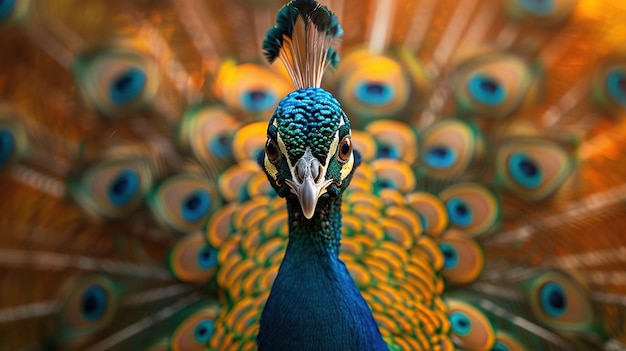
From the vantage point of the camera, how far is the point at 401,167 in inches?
66.0

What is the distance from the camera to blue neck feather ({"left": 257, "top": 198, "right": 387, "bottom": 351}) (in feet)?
3.98

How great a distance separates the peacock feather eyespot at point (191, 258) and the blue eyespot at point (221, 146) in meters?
0.21

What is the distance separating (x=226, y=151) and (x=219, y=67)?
21 centimetres

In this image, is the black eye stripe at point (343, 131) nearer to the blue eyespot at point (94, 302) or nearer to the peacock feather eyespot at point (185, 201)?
the peacock feather eyespot at point (185, 201)

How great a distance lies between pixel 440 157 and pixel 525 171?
206 mm

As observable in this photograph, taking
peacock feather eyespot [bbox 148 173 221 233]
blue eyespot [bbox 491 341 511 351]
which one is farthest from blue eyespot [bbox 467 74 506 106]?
peacock feather eyespot [bbox 148 173 221 233]

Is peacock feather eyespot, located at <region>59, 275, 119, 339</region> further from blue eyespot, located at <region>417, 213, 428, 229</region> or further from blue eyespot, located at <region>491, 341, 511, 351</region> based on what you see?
blue eyespot, located at <region>491, 341, 511, 351</region>

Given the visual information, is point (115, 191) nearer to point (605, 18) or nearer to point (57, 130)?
point (57, 130)

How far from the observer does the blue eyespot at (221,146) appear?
1.67 meters

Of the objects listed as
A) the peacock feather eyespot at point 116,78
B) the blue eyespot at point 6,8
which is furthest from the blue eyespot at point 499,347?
the blue eyespot at point 6,8

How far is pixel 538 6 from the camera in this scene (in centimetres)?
162

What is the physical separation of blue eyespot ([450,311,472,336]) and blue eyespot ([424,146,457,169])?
1.19ft

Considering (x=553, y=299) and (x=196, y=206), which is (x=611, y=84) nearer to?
(x=553, y=299)

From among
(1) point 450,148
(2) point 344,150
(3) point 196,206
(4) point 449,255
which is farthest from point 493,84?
(3) point 196,206
